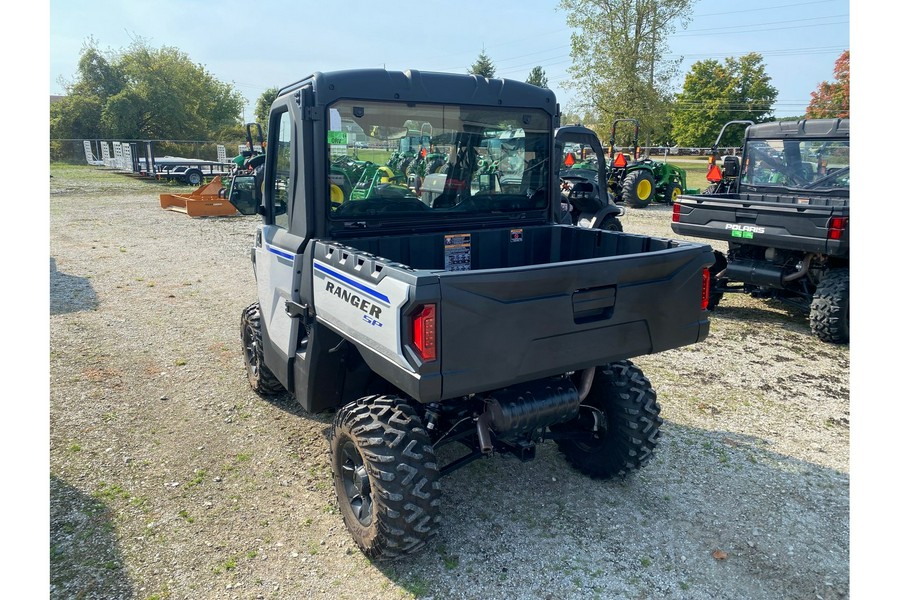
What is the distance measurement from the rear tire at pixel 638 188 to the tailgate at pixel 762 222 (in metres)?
9.56

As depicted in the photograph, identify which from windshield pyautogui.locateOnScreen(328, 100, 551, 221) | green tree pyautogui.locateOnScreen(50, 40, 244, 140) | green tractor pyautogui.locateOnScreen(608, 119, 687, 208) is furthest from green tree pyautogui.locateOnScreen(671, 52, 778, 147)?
windshield pyautogui.locateOnScreen(328, 100, 551, 221)

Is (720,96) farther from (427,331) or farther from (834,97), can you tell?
(427,331)

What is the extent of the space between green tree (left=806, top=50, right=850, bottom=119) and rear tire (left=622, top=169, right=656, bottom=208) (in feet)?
89.0

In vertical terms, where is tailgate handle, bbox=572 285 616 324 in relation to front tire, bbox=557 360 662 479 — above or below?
above

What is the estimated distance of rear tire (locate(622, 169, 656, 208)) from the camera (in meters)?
17.0

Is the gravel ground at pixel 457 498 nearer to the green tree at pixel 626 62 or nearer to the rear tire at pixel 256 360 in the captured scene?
the rear tire at pixel 256 360

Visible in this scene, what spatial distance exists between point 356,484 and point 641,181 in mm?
15764

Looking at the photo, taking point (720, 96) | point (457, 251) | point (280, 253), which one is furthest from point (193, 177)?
point (720, 96)

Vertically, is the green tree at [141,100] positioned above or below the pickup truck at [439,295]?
above

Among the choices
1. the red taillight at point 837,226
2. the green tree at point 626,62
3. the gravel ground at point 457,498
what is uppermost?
the green tree at point 626,62

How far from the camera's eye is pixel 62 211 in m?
15.7

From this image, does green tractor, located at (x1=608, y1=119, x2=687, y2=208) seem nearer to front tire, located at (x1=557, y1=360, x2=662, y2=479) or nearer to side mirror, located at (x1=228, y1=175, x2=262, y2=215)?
side mirror, located at (x1=228, y1=175, x2=262, y2=215)

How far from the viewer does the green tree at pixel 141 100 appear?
117 feet

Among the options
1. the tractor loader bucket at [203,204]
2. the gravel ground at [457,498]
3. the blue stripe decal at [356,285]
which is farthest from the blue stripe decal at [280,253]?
the tractor loader bucket at [203,204]
